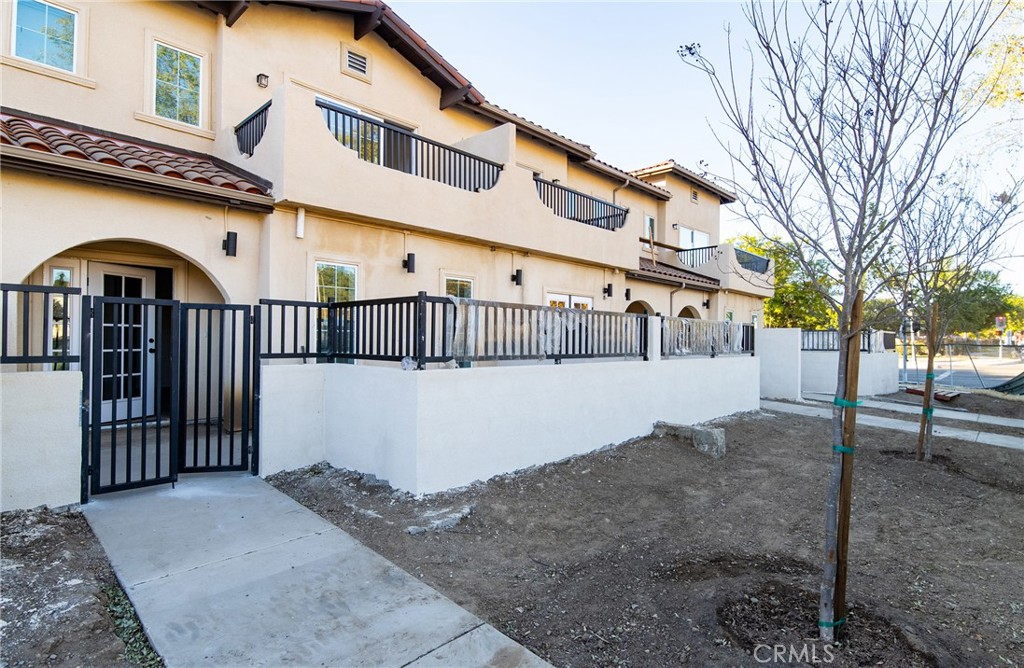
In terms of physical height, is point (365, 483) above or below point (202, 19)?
below

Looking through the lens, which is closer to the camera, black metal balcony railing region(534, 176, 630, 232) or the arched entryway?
the arched entryway

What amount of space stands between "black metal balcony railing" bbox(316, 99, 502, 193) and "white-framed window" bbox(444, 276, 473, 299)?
178 cm

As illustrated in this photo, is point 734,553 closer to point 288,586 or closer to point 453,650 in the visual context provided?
point 453,650

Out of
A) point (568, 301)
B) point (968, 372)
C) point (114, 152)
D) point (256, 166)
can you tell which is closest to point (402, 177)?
point (256, 166)

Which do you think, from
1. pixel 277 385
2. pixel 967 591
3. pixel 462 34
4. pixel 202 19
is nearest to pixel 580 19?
pixel 462 34

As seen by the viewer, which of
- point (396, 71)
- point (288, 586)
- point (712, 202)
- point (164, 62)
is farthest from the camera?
point (712, 202)

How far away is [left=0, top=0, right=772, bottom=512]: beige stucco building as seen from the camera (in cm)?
659

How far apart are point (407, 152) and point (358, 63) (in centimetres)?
285

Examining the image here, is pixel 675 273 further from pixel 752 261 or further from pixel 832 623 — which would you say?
pixel 832 623

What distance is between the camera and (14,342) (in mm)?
6004

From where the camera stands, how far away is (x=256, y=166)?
7980 millimetres

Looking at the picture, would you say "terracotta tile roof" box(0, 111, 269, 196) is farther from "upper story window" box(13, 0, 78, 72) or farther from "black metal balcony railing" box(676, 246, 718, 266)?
"black metal balcony railing" box(676, 246, 718, 266)

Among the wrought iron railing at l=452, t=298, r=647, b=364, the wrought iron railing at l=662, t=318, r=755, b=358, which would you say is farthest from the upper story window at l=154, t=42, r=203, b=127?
the wrought iron railing at l=662, t=318, r=755, b=358

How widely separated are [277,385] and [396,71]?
25.9 feet
